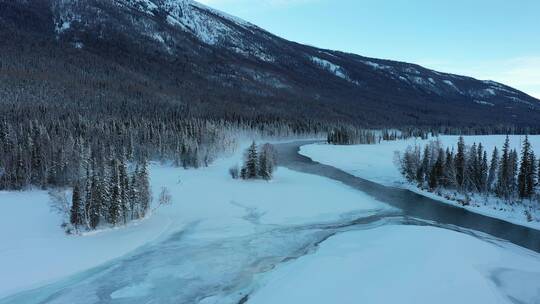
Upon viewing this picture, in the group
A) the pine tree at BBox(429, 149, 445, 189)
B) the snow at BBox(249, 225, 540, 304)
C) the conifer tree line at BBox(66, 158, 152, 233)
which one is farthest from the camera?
the pine tree at BBox(429, 149, 445, 189)

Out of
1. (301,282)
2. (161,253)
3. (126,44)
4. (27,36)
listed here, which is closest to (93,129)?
(161,253)

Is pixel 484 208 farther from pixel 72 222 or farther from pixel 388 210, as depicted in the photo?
pixel 72 222

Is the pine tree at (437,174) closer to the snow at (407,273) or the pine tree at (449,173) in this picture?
the pine tree at (449,173)

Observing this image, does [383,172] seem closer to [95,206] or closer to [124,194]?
[124,194]

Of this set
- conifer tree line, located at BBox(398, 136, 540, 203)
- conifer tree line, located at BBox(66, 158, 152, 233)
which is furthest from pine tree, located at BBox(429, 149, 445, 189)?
conifer tree line, located at BBox(66, 158, 152, 233)

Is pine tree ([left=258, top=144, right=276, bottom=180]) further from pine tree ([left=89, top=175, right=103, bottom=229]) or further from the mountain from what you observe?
the mountain

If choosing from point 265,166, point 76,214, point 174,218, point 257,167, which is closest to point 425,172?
point 265,166

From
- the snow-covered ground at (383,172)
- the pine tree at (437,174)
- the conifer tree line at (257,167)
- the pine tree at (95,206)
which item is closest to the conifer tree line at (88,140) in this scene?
the pine tree at (95,206)
